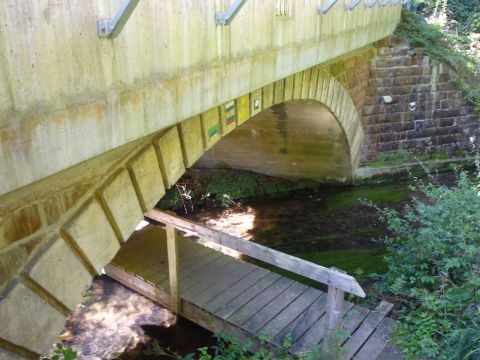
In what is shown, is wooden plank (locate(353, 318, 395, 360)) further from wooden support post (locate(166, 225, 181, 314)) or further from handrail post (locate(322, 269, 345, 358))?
wooden support post (locate(166, 225, 181, 314))

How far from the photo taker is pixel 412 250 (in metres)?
4.96

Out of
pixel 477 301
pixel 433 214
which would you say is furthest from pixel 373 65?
pixel 477 301

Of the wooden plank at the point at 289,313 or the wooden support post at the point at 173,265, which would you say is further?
the wooden support post at the point at 173,265

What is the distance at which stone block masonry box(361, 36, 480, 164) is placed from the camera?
8516 mm

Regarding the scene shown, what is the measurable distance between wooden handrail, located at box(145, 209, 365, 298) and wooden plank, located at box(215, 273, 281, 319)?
893 mm

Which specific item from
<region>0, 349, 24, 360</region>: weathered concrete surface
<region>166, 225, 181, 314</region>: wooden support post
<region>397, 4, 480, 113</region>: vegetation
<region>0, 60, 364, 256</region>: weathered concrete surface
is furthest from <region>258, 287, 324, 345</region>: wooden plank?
<region>397, 4, 480, 113</region>: vegetation

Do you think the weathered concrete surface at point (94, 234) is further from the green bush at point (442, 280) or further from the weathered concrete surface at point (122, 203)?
the green bush at point (442, 280)

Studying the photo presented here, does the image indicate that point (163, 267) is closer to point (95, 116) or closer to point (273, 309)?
point (273, 309)

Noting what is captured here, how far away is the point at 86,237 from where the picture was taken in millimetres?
2158

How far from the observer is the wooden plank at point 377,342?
384 centimetres

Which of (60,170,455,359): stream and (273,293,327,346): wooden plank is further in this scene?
(60,170,455,359): stream

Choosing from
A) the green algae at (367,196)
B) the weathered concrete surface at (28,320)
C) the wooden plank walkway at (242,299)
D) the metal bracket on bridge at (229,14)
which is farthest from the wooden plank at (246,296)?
the green algae at (367,196)

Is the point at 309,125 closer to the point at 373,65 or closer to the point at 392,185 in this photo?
the point at 373,65

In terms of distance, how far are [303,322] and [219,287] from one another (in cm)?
112
